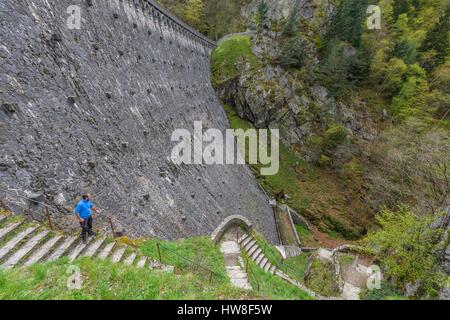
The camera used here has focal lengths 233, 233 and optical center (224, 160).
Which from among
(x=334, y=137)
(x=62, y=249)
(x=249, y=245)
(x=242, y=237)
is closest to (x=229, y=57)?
(x=334, y=137)

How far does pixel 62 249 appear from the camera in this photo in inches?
240

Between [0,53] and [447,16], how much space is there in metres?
45.8

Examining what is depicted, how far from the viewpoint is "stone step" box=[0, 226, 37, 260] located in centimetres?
525

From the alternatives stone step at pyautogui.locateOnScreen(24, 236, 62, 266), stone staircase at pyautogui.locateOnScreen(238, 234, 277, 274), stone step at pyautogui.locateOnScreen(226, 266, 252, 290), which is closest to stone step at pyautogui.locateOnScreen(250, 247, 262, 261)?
stone staircase at pyautogui.locateOnScreen(238, 234, 277, 274)

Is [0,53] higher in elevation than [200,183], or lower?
higher

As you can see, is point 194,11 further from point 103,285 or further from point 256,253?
point 103,285

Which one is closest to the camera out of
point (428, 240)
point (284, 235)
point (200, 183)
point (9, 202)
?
point (9, 202)

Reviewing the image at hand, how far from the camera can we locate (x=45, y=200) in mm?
6703

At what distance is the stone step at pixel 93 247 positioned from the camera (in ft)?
21.0

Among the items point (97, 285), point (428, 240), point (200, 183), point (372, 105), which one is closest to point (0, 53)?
point (97, 285)

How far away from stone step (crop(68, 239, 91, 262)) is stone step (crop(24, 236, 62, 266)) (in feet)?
1.60

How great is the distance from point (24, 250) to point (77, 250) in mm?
1139
